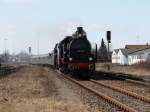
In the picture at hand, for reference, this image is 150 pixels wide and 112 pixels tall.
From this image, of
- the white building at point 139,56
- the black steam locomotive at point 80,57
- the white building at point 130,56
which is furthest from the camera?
the white building at point 130,56

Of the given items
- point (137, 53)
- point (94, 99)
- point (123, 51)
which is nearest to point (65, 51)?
point (94, 99)

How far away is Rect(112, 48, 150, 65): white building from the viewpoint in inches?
4892

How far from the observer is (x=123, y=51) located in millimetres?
145375

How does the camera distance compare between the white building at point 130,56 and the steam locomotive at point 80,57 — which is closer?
the steam locomotive at point 80,57

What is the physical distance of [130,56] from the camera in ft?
455

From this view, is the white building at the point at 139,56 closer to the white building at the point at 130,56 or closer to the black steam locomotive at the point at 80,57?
the white building at the point at 130,56

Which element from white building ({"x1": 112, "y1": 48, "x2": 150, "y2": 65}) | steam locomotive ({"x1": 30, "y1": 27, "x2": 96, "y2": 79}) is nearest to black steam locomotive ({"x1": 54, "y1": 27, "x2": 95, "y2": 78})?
steam locomotive ({"x1": 30, "y1": 27, "x2": 96, "y2": 79})

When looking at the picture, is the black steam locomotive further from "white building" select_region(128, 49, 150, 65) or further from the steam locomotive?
"white building" select_region(128, 49, 150, 65)

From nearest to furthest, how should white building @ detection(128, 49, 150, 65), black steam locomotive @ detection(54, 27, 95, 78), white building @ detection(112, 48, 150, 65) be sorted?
black steam locomotive @ detection(54, 27, 95, 78) < white building @ detection(128, 49, 150, 65) < white building @ detection(112, 48, 150, 65)

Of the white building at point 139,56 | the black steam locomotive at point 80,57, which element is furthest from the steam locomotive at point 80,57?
the white building at point 139,56

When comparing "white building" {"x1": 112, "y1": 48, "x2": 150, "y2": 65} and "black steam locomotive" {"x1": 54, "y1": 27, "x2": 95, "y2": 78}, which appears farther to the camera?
"white building" {"x1": 112, "y1": 48, "x2": 150, "y2": 65}

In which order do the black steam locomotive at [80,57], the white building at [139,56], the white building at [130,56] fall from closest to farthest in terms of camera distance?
the black steam locomotive at [80,57] → the white building at [139,56] → the white building at [130,56]

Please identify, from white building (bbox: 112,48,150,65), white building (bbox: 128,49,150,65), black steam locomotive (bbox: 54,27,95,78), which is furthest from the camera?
white building (bbox: 112,48,150,65)

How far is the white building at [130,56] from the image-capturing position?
124 m
